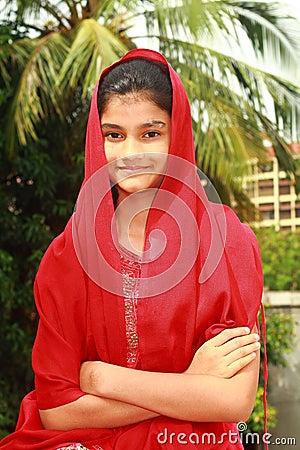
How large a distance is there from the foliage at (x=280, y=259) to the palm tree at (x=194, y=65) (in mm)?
2535

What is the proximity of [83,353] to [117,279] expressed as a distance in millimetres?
139

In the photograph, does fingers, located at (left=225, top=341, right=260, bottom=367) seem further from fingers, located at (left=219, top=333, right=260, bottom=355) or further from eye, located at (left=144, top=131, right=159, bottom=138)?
eye, located at (left=144, top=131, right=159, bottom=138)

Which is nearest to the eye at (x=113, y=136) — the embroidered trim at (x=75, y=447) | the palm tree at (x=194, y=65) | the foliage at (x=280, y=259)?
the embroidered trim at (x=75, y=447)

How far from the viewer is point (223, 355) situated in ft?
3.55

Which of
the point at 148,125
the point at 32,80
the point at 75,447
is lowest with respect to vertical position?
the point at 75,447

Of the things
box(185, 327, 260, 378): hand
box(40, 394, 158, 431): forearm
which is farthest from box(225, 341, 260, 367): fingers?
box(40, 394, 158, 431): forearm

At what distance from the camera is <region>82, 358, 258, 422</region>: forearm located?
106cm

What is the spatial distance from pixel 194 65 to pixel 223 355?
349 centimetres

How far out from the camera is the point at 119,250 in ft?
3.85

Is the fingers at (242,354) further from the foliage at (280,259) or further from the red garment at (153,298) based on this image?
the foliage at (280,259)

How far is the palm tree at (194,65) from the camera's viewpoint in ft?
12.6

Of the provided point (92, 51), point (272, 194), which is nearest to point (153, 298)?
point (92, 51)

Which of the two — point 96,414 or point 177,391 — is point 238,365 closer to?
point 177,391

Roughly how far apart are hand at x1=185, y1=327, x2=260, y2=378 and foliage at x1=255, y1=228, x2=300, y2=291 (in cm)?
622
